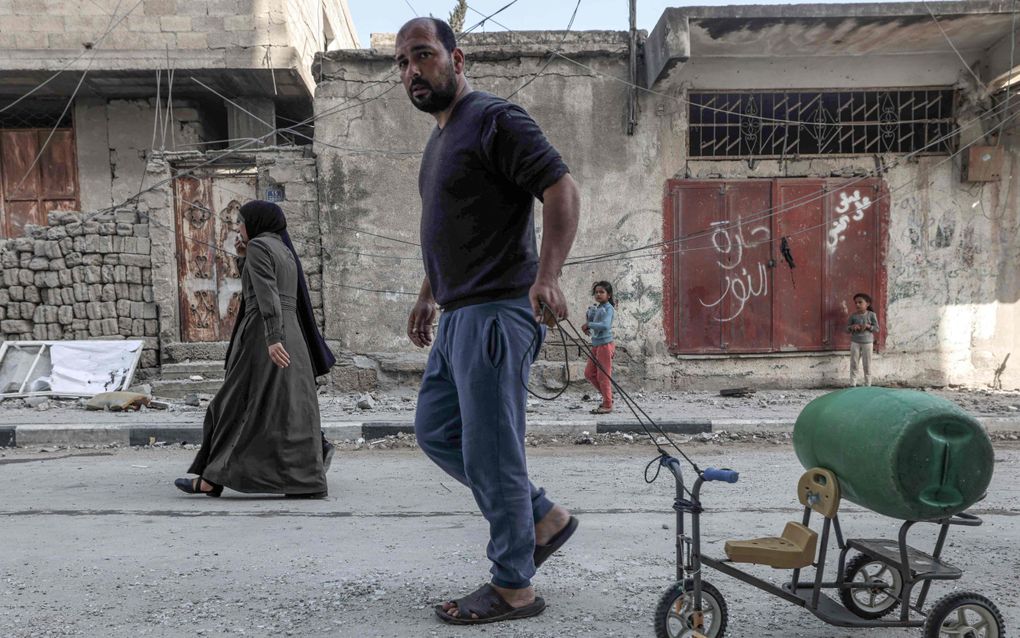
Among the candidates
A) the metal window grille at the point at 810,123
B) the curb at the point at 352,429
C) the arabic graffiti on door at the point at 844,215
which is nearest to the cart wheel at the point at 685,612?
the curb at the point at 352,429

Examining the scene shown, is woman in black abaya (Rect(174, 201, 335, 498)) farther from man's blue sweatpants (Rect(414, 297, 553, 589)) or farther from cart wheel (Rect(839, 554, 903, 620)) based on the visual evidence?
cart wheel (Rect(839, 554, 903, 620))

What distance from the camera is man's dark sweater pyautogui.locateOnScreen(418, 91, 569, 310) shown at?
7.84ft

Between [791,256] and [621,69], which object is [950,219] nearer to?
[791,256]

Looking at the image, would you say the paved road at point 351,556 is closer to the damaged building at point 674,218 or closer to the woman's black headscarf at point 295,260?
the woman's black headscarf at point 295,260

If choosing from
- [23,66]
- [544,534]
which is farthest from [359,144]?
[544,534]

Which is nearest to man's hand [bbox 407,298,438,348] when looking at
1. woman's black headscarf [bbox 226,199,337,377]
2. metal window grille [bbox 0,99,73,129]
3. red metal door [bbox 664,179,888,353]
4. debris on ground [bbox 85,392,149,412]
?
woman's black headscarf [bbox 226,199,337,377]

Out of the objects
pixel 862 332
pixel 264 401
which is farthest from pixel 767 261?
pixel 264 401

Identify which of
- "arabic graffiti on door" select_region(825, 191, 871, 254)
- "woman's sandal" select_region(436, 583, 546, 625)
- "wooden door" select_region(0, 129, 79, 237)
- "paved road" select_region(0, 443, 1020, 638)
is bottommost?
"paved road" select_region(0, 443, 1020, 638)

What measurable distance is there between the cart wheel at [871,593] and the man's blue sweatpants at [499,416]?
99 cm

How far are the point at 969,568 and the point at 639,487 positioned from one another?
6.58 feet

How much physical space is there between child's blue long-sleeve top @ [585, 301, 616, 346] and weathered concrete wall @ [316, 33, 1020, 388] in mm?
1410

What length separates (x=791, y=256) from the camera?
9.64m

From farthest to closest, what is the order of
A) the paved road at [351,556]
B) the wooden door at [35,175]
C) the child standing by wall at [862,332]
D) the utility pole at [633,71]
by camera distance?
1. the wooden door at [35,175]
2. the utility pole at [633,71]
3. the child standing by wall at [862,332]
4. the paved road at [351,556]

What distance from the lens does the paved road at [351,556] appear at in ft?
8.11
